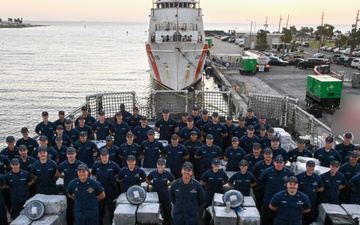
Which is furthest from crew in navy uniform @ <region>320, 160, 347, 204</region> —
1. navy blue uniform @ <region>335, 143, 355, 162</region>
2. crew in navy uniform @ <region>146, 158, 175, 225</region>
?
crew in navy uniform @ <region>146, 158, 175, 225</region>

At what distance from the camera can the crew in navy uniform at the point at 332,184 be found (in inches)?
252

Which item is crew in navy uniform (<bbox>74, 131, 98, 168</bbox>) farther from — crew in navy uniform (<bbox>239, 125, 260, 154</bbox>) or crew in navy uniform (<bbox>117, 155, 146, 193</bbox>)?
crew in navy uniform (<bbox>239, 125, 260, 154</bbox>)

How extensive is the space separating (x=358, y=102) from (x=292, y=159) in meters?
7.43

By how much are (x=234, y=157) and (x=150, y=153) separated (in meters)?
1.84

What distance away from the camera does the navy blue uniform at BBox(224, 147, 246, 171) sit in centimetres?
759

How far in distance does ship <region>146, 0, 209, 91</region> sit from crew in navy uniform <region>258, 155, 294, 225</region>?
2159 centimetres

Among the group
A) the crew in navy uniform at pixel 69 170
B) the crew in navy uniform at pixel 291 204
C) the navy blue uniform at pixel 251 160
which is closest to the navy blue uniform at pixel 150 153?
the crew in navy uniform at pixel 69 170

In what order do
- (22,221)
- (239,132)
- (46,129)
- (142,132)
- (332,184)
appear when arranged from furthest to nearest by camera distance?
(46,129) → (239,132) → (142,132) → (332,184) → (22,221)

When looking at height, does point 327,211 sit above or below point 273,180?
below

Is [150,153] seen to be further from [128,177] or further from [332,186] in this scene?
[332,186]

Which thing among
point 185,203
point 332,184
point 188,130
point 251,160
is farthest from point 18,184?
point 332,184

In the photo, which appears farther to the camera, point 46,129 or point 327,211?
point 46,129

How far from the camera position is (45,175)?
668 cm

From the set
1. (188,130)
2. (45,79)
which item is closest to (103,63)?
(45,79)
